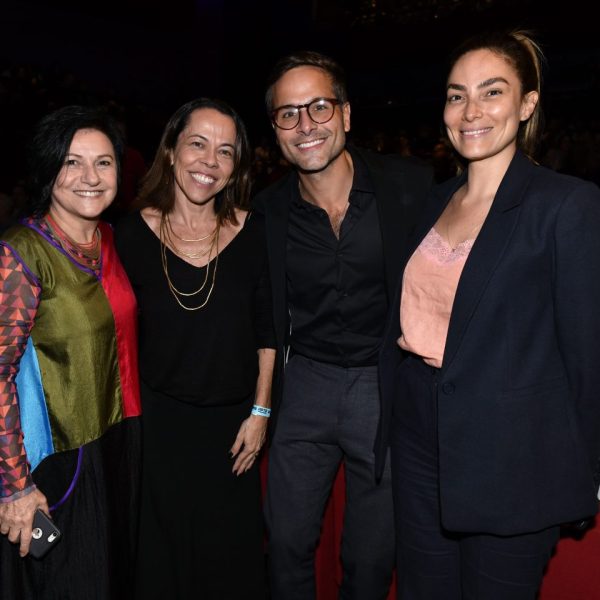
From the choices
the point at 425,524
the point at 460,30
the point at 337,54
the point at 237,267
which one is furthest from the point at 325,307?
the point at 337,54

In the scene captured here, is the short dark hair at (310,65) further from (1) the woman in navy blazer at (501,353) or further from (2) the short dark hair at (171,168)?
(1) the woman in navy blazer at (501,353)

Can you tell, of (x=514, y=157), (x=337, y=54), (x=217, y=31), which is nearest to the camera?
(x=514, y=157)

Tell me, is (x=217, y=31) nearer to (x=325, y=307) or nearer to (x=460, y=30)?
(x=460, y=30)

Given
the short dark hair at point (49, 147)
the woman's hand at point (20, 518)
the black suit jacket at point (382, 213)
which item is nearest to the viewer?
the woman's hand at point (20, 518)

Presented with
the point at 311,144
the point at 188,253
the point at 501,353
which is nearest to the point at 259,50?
the point at 311,144

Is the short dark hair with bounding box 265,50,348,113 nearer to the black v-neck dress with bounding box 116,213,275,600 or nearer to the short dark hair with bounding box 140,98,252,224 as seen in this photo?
the short dark hair with bounding box 140,98,252,224

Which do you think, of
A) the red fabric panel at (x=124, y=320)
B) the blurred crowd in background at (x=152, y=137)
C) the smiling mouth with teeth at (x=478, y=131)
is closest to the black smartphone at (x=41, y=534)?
the red fabric panel at (x=124, y=320)

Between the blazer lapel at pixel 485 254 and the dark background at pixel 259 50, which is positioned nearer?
the blazer lapel at pixel 485 254

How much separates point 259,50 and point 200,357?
36.2ft

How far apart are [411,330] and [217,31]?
11306 mm

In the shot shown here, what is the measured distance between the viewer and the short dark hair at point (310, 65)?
2137mm

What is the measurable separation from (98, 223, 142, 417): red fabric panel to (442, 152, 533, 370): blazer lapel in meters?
0.91

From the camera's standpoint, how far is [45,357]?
167 cm

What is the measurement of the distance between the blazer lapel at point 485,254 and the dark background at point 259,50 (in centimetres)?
780
